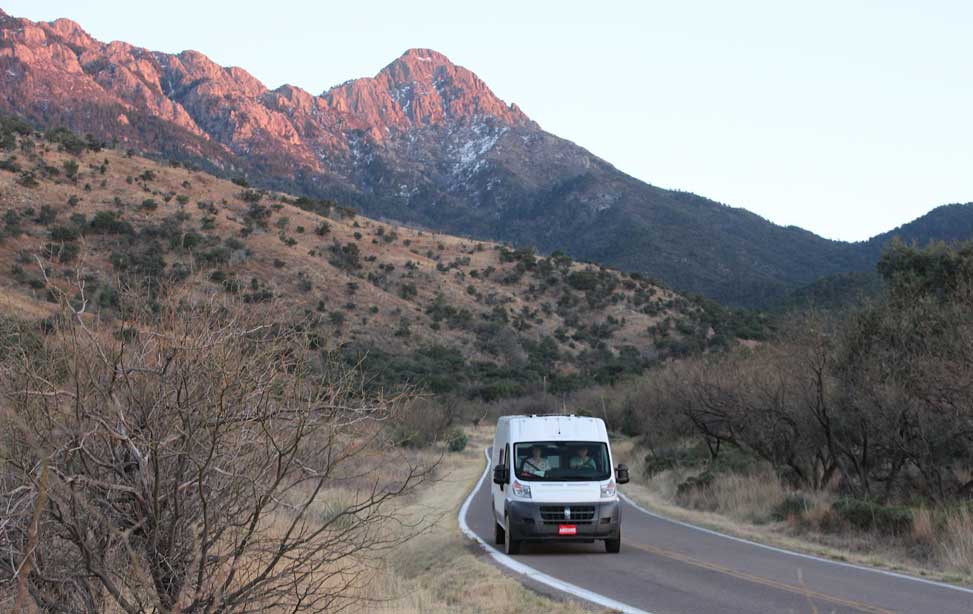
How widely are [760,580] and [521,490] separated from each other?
4290 millimetres

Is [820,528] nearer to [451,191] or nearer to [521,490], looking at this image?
[521,490]

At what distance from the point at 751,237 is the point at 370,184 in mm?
88228

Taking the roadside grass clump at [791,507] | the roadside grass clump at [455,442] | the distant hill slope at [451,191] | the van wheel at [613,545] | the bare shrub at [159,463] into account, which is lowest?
the roadside grass clump at [455,442]

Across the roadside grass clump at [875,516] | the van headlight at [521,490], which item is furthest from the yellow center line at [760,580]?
the roadside grass clump at [875,516]

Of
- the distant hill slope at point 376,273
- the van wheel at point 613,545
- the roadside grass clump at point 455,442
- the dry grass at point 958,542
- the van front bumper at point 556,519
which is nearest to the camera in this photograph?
the dry grass at point 958,542

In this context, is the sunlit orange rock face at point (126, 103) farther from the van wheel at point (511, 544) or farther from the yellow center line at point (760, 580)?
the yellow center line at point (760, 580)

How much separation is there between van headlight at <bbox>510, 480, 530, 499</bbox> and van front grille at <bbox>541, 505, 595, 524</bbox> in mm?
339

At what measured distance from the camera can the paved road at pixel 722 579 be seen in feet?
36.3

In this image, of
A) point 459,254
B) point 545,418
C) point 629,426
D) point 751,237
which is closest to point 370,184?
point 751,237

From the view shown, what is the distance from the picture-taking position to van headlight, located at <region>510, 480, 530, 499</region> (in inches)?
615

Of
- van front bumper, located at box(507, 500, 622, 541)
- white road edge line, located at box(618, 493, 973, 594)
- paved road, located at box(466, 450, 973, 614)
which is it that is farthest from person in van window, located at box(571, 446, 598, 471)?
white road edge line, located at box(618, 493, 973, 594)

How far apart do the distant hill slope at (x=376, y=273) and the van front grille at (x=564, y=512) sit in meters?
29.0

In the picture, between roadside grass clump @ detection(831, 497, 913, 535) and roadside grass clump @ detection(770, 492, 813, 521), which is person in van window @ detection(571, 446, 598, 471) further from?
roadside grass clump @ detection(770, 492, 813, 521)

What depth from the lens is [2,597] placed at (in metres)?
6.89
